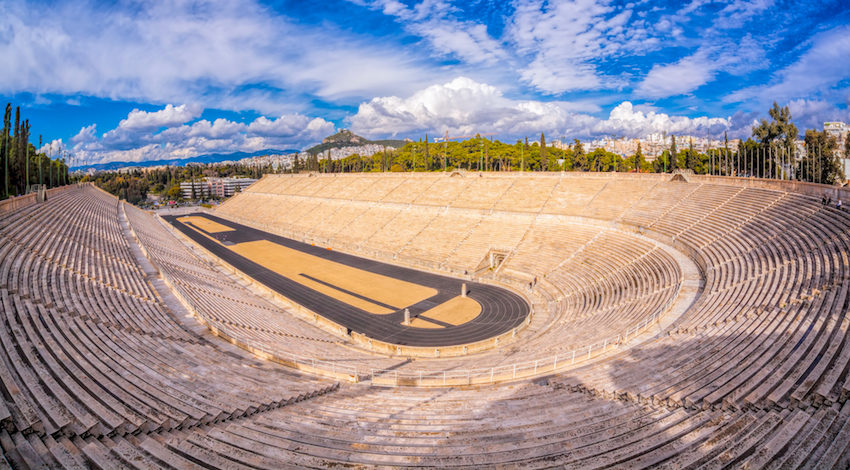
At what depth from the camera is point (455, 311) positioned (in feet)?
71.9

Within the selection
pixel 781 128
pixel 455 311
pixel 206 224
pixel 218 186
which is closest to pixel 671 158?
pixel 781 128

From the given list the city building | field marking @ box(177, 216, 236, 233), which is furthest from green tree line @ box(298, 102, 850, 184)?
the city building

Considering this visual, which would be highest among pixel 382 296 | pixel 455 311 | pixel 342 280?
pixel 342 280

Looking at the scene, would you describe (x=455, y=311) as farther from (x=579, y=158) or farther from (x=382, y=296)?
(x=579, y=158)

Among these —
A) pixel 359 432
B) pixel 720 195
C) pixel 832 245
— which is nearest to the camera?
pixel 359 432

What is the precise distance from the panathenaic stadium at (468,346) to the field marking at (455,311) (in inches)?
7.8

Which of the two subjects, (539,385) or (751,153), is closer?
(539,385)

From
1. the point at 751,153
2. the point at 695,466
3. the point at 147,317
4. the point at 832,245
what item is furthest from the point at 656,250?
the point at 751,153

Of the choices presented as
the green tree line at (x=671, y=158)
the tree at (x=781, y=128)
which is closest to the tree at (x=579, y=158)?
the green tree line at (x=671, y=158)

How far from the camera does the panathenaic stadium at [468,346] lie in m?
6.54

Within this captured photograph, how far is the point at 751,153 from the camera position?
1683 inches

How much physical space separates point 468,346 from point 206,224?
181 feet

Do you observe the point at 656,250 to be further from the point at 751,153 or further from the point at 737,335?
the point at 751,153

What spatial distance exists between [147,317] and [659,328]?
18.4m
